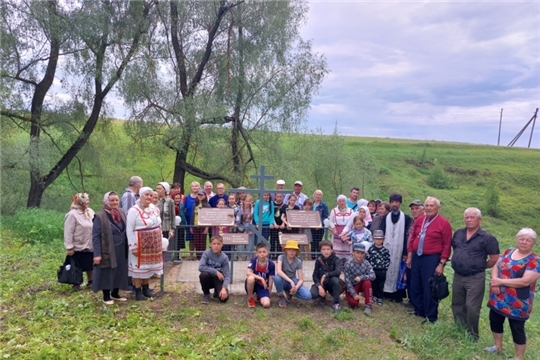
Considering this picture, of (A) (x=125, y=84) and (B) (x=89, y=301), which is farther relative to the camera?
(A) (x=125, y=84)

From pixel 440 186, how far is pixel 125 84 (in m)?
25.1

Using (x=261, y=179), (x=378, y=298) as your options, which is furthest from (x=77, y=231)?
(x=378, y=298)

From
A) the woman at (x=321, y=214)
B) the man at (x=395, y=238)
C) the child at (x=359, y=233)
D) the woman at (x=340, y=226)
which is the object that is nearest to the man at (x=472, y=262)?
the man at (x=395, y=238)

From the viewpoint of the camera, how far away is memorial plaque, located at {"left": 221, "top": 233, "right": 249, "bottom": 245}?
7277 mm

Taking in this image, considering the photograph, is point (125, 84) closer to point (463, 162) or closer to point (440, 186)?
point (440, 186)

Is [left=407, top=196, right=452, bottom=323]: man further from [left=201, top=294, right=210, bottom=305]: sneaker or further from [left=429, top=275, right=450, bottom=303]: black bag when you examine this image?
[left=201, top=294, right=210, bottom=305]: sneaker

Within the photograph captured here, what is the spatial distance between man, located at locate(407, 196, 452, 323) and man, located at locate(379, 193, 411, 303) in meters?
0.38

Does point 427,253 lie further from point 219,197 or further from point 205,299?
point 219,197

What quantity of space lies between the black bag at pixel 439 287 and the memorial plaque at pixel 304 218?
238 centimetres

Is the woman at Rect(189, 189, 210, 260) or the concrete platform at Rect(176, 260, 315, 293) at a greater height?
the woman at Rect(189, 189, 210, 260)

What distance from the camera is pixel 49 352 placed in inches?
175

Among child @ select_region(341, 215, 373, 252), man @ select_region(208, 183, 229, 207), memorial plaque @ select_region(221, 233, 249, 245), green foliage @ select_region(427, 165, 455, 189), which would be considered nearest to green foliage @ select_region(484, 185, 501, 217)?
green foliage @ select_region(427, 165, 455, 189)

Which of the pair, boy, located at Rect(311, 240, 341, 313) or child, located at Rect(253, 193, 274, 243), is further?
child, located at Rect(253, 193, 274, 243)

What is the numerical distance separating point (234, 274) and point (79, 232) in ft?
9.62
